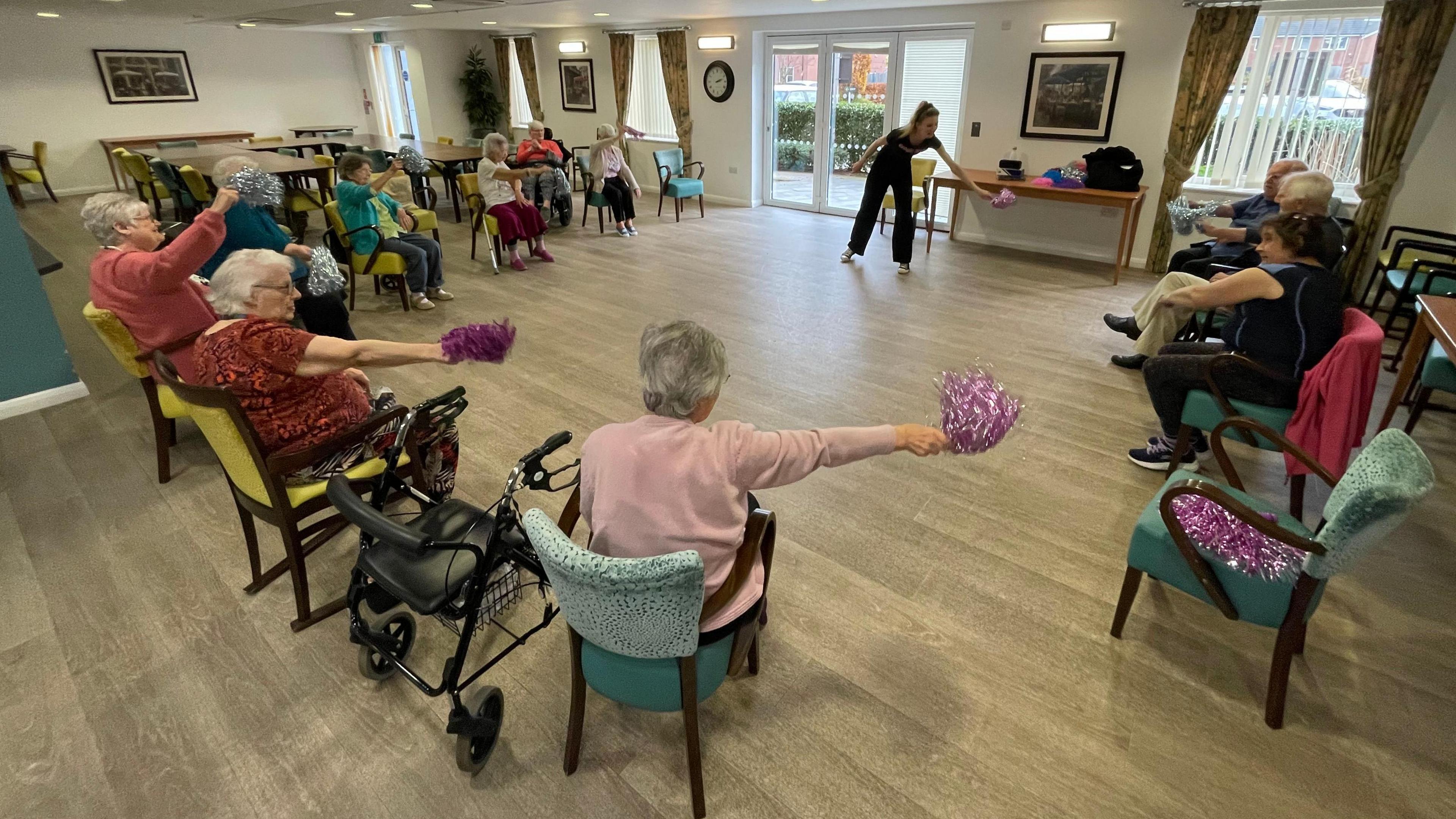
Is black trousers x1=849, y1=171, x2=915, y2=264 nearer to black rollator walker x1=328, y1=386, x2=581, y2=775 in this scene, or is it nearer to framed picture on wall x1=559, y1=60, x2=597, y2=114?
black rollator walker x1=328, y1=386, x2=581, y2=775

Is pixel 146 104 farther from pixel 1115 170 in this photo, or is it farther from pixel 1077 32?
pixel 1115 170

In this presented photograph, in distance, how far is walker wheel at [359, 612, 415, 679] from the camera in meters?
2.02

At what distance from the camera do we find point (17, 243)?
11.4 ft

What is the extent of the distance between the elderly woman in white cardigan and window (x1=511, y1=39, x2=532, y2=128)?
527 centimetres

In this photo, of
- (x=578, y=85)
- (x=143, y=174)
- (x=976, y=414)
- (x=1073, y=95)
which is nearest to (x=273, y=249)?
(x=976, y=414)

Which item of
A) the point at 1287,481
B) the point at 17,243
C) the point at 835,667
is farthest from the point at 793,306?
the point at 17,243

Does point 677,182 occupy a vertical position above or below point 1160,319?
above

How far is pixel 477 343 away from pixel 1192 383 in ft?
9.00

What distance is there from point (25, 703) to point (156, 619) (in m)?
0.36

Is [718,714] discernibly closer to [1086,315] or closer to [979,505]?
[979,505]

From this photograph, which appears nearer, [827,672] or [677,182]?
[827,672]

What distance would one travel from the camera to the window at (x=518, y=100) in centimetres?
1220

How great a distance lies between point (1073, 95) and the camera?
6.46 meters

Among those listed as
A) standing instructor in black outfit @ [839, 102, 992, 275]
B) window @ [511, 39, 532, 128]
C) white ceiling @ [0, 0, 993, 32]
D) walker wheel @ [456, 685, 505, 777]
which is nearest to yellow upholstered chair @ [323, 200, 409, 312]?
white ceiling @ [0, 0, 993, 32]
